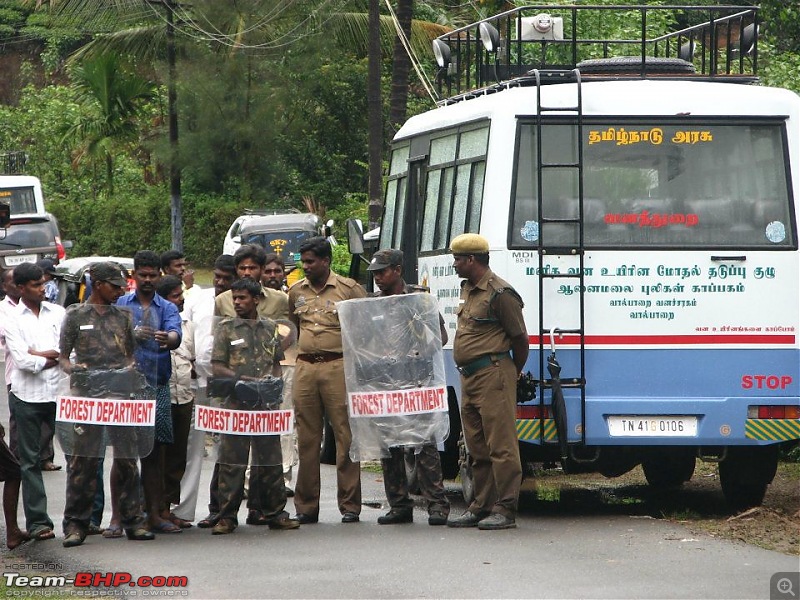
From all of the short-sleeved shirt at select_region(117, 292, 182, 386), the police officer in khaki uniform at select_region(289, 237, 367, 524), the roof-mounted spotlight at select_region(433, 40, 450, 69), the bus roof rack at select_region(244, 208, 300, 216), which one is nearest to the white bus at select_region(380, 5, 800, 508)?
the police officer in khaki uniform at select_region(289, 237, 367, 524)

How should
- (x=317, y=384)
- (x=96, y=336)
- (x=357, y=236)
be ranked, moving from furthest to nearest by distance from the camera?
(x=357, y=236)
(x=317, y=384)
(x=96, y=336)

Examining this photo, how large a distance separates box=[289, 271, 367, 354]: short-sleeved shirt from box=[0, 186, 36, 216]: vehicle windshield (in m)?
22.0

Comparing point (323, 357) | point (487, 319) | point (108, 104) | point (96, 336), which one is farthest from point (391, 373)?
point (108, 104)

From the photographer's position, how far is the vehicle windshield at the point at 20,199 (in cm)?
3097

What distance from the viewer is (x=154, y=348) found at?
9.61 m

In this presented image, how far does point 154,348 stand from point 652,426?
3.46 metres

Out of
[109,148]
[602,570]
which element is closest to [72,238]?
[109,148]

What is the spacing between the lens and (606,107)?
1010 centimetres

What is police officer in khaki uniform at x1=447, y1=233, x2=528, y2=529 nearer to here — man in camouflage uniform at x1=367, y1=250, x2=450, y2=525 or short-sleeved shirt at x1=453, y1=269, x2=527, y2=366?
short-sleeved shirt at x1=453, y1=269, x2=527, y2=366

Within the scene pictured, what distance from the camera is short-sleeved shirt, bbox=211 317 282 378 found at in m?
9.69

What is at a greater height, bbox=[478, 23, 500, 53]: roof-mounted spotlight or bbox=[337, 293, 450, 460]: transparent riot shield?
bbox=[478, 23, 500, 53]: roof-mounted spotlight

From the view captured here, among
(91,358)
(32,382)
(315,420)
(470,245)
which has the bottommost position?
(315,420)

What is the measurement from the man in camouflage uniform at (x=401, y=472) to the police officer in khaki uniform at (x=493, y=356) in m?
0.43

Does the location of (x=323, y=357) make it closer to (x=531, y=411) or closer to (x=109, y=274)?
(x=531, y=411)
